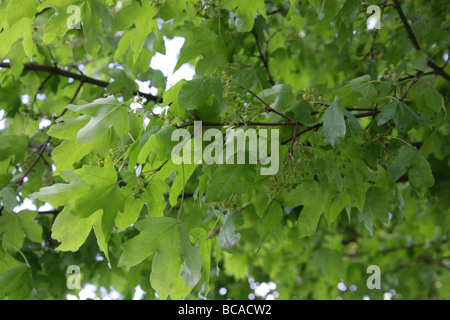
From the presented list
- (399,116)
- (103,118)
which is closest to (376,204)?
(399,116)

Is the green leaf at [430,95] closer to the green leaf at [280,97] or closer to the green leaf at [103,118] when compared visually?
the green leaf at [280,97]

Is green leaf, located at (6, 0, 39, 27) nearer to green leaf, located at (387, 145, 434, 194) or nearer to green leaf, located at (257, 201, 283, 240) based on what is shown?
green leaf, located at (257, 201, 283, 240)

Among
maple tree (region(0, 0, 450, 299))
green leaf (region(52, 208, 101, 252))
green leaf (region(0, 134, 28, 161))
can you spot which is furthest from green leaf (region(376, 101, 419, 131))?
green leaf (region(0, 134, 28, 161))

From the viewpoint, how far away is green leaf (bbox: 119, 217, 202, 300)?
4.71 ft

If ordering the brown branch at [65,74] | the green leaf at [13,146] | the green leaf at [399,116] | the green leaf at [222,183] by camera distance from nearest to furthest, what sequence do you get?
the green leaf at [222,183]
the green leaf at [399,116]
the green leaf at [13,146]
the brown branch at [65,74]

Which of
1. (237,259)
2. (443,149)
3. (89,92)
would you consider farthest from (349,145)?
(237,259)

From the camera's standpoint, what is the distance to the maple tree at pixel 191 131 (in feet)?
4.79

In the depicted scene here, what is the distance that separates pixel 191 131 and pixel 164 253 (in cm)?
39

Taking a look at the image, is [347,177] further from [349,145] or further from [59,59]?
[59,59]

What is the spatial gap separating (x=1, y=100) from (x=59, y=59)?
0.61 m

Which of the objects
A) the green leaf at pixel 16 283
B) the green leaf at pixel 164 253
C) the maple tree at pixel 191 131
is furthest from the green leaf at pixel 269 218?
the green leaf at pixel 16 283

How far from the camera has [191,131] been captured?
149 cm

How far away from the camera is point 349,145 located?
178 cm

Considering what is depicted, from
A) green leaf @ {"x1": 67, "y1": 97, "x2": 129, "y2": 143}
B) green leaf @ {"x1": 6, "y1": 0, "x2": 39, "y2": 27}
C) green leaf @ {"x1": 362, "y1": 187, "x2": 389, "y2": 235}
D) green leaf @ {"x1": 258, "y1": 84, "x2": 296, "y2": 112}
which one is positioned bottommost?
green leaf @ {"x1": 362, "y1": 187, "x2": 389, "y2": 235}
